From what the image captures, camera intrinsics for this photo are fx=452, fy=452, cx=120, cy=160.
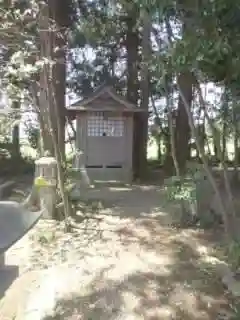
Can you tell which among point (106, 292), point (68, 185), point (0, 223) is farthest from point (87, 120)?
point (0, 223)

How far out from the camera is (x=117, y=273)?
5.48 meters

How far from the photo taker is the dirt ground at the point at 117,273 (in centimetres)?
465

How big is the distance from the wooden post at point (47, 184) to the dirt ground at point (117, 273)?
263mm

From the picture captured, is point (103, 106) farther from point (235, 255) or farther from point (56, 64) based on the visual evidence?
point (235, 255)

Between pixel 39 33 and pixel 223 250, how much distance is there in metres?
4.31

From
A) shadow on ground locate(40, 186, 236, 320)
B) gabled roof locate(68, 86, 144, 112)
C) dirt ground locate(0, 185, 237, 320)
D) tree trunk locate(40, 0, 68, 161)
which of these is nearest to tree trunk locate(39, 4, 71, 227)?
tree trunk locate(40, 0, 68, 161)

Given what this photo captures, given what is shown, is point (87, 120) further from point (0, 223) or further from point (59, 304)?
point (0, 223)

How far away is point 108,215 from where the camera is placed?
8016 millimetres

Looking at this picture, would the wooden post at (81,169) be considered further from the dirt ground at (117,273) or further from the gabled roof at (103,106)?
the dirt ground at (117,273)

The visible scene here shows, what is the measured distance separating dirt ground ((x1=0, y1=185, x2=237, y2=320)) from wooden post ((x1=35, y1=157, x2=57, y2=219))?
0.26 m

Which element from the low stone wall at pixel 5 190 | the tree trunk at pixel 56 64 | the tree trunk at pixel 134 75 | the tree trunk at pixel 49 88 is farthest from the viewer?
the tree trunk at pixel 134 75

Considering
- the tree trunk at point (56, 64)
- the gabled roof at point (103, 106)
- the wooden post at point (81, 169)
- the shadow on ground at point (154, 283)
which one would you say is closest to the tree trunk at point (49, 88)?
the tree trunk at point (56, 64)

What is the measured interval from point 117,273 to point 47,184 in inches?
101

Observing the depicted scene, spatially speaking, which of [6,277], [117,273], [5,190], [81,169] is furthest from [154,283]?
[81,169]
